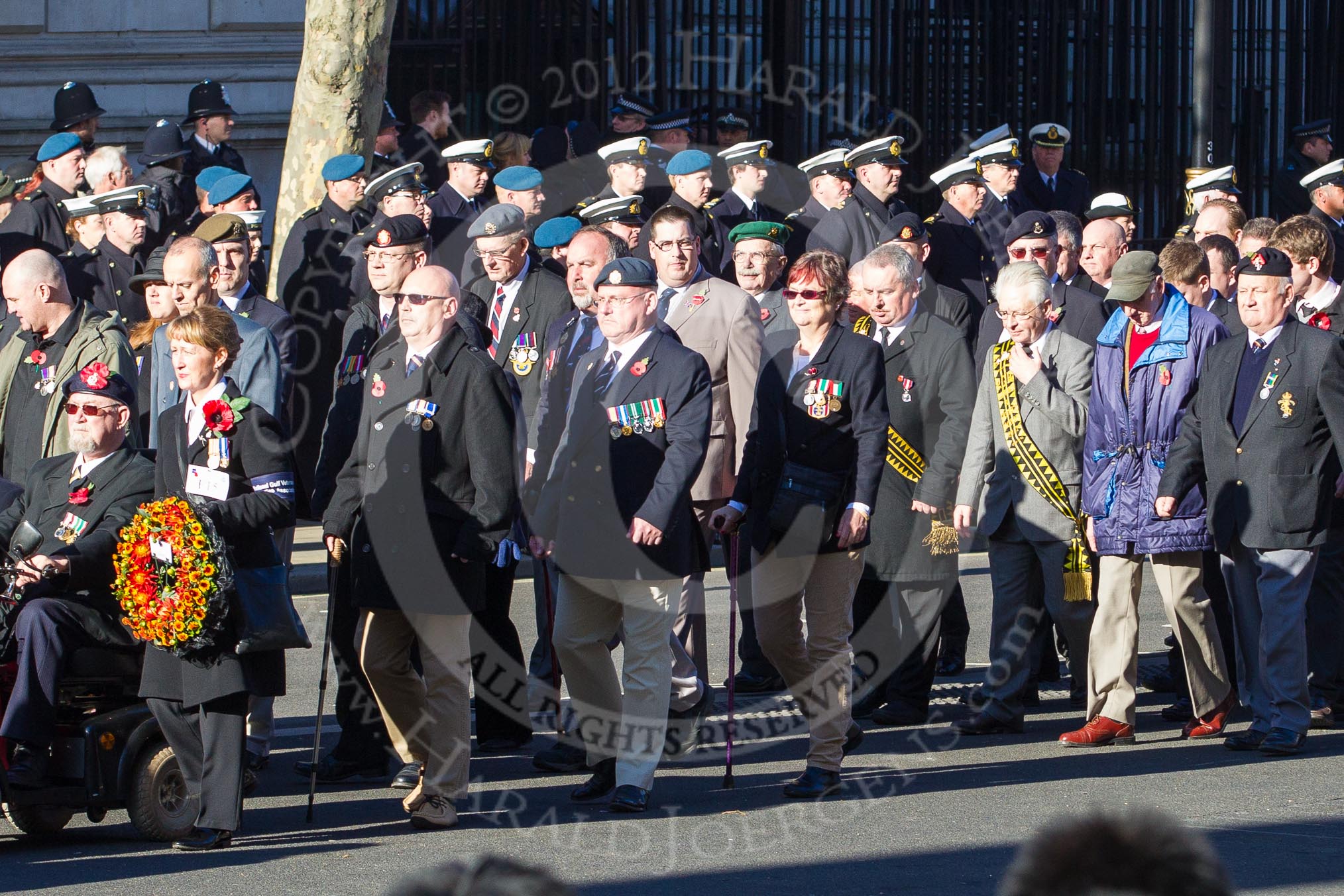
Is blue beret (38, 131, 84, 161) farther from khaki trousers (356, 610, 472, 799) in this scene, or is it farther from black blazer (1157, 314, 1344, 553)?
black blazer (1157, 314, 1344, 553)

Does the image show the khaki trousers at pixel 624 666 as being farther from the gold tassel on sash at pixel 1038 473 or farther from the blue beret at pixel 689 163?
the blue beret at pixel 689 163

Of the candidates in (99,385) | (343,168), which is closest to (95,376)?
(99,385)

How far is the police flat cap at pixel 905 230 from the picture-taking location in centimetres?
1013

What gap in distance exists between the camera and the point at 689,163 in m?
10.8

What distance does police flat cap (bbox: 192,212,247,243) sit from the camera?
868 cm

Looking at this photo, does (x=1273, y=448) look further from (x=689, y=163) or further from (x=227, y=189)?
(x=227, y=189)

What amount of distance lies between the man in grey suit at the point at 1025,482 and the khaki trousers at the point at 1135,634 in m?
0.29

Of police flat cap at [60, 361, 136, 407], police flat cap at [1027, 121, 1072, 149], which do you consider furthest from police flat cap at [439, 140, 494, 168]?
police flat cap at [60, 361, 136, 407]

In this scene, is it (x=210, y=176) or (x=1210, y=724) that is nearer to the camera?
(x=1210, y=724)

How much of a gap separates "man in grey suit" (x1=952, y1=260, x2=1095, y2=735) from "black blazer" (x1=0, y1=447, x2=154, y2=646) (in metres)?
3.33

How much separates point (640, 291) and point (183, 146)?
699cm

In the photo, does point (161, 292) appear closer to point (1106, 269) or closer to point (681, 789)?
point (681, 789)

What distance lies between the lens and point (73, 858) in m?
6.19

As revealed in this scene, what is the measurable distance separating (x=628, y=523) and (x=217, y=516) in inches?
56.2
